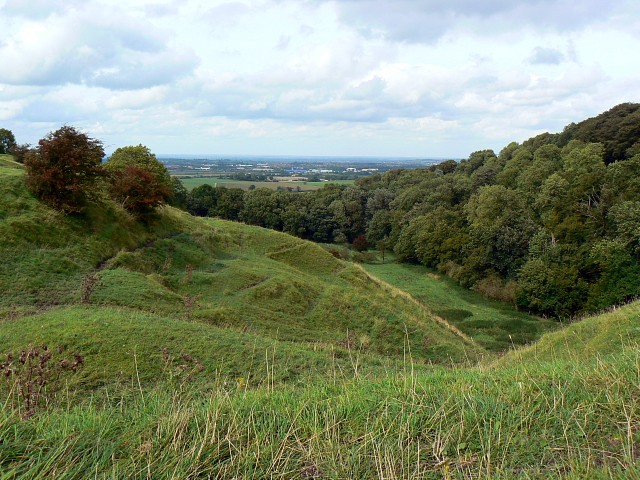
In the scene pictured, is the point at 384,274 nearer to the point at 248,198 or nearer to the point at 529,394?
the point at 248,198

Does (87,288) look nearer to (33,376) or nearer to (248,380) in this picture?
(33,376)

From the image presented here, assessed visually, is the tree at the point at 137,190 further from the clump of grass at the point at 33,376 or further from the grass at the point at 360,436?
the grass at the point at 360,436

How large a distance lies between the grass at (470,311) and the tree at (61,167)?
2359 cm

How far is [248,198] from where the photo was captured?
261 ft

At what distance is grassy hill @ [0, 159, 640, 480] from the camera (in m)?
3.60

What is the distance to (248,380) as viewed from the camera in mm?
7441

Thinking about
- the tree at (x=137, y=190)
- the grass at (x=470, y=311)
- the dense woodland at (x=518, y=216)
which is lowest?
the grass at (x=470, y=311)

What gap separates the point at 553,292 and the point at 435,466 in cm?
4425

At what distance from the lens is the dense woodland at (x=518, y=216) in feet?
136

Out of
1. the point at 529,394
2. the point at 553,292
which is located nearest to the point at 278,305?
the point at 529,394

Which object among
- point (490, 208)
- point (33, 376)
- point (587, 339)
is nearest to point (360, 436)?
point (33, 376)

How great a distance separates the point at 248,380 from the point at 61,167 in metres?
19.9

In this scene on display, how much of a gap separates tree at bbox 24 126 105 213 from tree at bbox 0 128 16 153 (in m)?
33.6

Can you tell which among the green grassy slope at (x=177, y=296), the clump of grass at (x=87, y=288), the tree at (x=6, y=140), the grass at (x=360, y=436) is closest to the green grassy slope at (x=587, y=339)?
the green grassy slope at (x=177, y=296)
